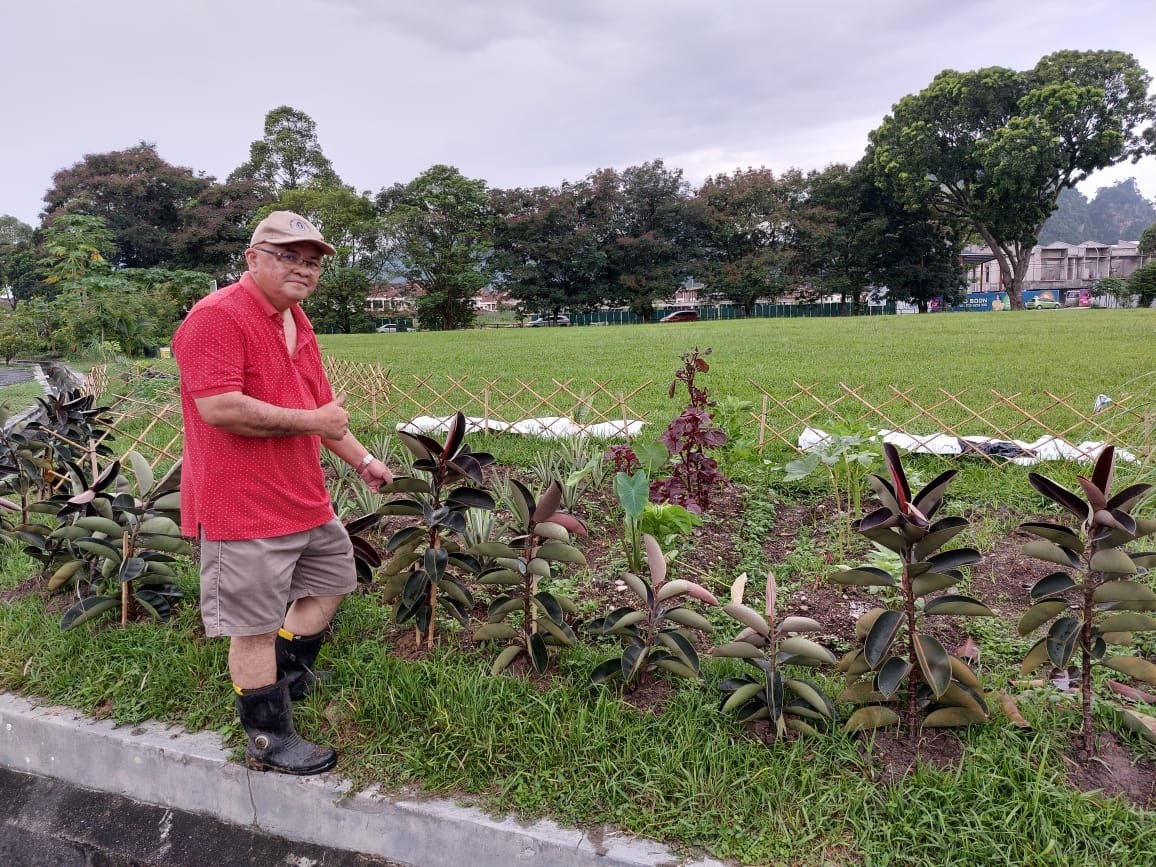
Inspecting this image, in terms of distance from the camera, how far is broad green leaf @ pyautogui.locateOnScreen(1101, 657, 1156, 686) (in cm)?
198

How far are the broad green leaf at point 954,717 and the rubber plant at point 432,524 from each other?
1.54 metres

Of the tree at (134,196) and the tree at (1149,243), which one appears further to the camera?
the tree at (1149,243)

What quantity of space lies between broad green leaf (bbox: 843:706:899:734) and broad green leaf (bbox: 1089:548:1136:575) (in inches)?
26.9

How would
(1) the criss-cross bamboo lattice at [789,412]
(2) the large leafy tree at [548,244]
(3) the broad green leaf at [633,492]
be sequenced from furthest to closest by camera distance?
(2) the large leafy tree at [548,244], (1) the criss-cross bamboo lattice at [789,412], (3) the broad green leaf at [633,492]

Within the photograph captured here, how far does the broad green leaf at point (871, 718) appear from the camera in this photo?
2043 millimetres

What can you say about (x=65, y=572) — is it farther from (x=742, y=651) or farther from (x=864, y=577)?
(x=864, y=577)

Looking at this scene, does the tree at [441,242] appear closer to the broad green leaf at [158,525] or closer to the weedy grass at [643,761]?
the broad green leaf at [158,525]

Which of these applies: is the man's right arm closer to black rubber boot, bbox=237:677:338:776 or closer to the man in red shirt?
the man in red shirt

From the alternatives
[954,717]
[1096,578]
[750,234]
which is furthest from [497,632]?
[750,234]

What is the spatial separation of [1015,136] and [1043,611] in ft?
115

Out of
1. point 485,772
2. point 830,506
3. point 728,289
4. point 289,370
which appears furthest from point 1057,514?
point 728,289

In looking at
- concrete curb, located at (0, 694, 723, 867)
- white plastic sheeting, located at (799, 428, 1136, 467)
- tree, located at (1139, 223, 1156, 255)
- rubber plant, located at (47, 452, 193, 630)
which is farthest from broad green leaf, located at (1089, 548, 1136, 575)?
tree, located at (1139, 223, 1156, 255)

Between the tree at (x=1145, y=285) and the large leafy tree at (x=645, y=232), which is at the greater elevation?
the large leafy tree at (x=645, y=232)

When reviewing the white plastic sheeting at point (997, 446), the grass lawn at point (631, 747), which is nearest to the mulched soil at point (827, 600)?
the grass lawn at point (631, 747)
